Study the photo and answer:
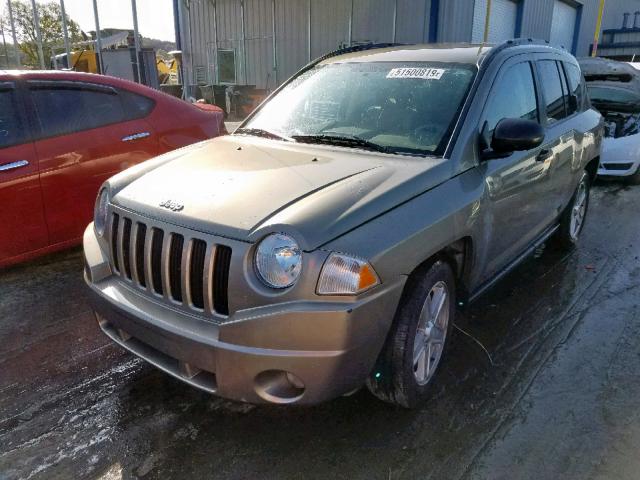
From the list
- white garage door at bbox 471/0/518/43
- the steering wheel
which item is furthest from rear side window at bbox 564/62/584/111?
white garage door at bbox 471/0/518/43

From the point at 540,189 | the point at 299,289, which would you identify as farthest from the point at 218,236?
the point at 540,189

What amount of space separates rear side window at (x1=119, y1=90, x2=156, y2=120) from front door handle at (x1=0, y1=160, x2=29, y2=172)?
103 cm

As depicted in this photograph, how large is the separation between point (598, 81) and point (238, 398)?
8.44 metres

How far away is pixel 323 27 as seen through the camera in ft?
61.7

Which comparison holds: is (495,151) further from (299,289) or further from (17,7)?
(17,7)

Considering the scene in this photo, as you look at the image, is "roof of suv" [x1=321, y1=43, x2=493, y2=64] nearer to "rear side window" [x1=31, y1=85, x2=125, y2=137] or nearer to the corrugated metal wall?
"rear side window" [x1=31, y1=85, x2=125, y2=137]

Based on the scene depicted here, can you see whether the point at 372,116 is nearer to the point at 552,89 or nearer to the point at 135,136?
the point at 552,89

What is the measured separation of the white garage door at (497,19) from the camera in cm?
1614

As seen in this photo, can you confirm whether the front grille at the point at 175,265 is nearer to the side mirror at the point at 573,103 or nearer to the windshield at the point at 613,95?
the side mirror at the point at 573,103

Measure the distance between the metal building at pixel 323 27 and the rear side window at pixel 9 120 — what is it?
1352 cm

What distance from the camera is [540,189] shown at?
3.74 metres

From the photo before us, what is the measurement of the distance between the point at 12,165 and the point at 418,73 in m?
2.99

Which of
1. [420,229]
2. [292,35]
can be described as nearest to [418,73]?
[420,229]

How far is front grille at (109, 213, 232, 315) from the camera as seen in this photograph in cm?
223
